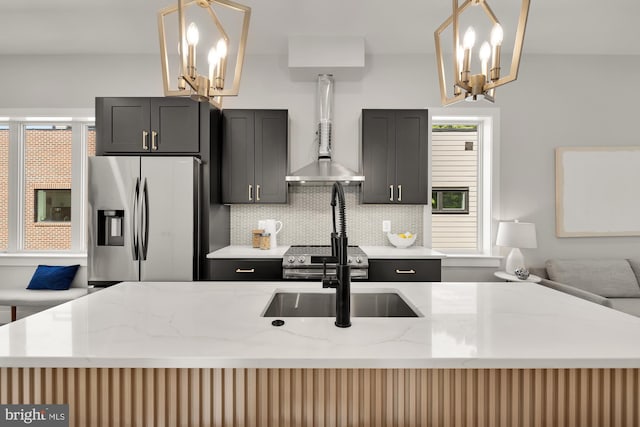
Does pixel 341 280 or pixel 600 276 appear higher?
pixel 341 280

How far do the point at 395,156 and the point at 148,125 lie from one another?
2419 millimetres

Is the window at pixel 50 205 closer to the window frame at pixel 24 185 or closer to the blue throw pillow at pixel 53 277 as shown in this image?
the window frame at pixel 24 185

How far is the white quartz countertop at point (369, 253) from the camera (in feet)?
9.90

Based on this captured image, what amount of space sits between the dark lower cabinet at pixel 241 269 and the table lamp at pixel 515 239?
2.27 m

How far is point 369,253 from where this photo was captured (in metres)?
3.16

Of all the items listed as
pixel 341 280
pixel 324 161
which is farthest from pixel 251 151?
pixel 341 280

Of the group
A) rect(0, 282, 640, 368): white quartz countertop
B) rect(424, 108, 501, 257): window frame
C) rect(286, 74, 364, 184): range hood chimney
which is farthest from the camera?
rect(424, 108, 501, 257): window frame

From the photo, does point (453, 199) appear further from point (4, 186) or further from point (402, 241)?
point (4, 186)

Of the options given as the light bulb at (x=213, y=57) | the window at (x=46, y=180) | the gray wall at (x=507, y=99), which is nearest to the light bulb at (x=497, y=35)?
the light bulb at (x=213, y=57)

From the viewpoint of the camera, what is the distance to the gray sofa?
10.7 feet

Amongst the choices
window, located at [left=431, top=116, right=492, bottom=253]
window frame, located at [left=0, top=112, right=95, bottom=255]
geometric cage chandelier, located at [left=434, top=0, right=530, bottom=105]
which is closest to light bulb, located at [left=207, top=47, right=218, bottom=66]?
geometric cage chandelier, located at [left=434, top=0, right=530, bottom=105]

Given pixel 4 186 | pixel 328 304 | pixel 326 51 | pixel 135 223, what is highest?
pixel 326 51

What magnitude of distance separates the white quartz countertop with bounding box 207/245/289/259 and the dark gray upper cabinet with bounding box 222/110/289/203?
1.64 feet

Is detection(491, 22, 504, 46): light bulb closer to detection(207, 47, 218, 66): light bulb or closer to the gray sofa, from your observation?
detection(207, 47, 218, 66): light bulb
